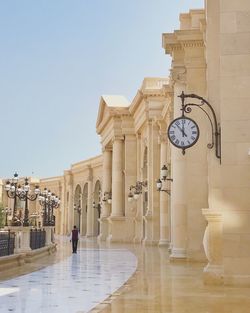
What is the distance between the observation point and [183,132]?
14055 mm

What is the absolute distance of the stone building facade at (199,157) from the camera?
12.6 metres

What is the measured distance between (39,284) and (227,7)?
26.4 feet

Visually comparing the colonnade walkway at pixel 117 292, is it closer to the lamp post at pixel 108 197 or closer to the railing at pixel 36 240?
the railing at pixel 36 240

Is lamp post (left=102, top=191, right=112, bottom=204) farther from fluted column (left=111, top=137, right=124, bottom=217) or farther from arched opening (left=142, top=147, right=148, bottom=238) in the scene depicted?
arched opening (left=142, top=147, right=148, bottom=238)

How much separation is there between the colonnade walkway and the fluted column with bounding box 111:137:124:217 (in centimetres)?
2804

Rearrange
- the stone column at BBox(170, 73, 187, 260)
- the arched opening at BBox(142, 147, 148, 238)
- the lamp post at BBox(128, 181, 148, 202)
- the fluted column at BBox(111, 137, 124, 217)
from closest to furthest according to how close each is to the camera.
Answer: the stone column at BBox(170, 73, 187, 260) → the lamp post at BBox(128, 181, 148, 202) → the arched opening at BBox(142, 147, 148, 238) → the fluted column at BBox(111, 137, 124, 217)

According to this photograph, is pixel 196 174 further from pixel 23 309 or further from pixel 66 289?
pixel 23 309

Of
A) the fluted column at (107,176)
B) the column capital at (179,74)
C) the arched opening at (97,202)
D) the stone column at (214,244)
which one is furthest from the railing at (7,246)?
the arched opening at (97,202)

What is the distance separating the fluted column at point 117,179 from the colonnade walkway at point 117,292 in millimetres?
28038

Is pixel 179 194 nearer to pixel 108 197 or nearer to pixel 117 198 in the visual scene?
pixel 117 198

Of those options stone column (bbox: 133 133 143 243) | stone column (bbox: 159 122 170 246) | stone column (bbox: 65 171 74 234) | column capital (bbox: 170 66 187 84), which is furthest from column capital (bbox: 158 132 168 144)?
stone column (bbox: 65 171 74 234)

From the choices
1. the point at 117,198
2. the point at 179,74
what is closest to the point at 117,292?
the point at 179,74

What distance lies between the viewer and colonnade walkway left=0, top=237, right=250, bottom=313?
9.43 meters

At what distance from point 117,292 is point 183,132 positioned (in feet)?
15.0
